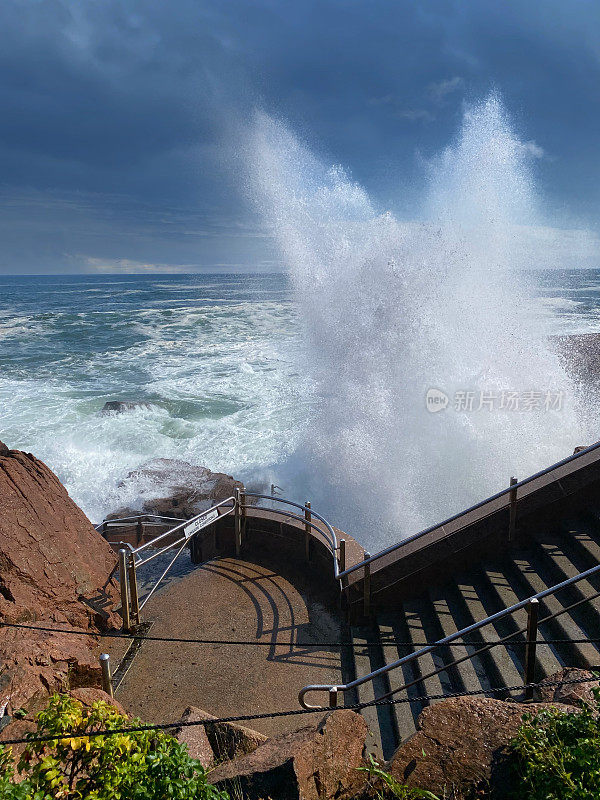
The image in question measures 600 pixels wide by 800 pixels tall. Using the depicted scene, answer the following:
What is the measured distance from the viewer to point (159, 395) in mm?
22219

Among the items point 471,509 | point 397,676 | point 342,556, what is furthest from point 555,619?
point 342,556

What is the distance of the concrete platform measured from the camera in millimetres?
5223

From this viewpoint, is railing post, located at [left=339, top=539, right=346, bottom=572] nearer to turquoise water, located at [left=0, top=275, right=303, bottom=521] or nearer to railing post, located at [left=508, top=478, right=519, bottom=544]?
railing post, located at [left=508, top=478, right=519, bottom=544]

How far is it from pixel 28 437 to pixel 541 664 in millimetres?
16099

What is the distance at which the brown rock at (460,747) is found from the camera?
10.2 ft

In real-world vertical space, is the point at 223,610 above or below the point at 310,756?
above

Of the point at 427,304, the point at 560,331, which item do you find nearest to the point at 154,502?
the point at 427,304

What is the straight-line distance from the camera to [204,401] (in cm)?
2130

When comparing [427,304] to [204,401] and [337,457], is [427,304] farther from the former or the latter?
[204,401]

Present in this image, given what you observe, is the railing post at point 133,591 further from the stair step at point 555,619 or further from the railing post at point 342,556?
the stair step at point 555,619

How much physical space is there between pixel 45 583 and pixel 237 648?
7.10 feet

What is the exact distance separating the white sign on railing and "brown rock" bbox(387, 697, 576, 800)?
386 centimetres

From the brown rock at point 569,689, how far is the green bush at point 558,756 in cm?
37

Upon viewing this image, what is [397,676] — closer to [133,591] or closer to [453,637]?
[453,637]
